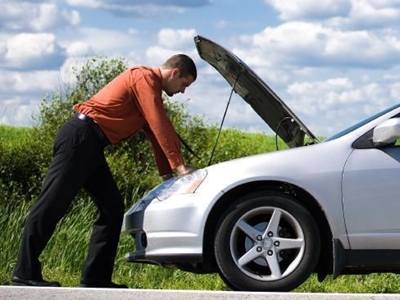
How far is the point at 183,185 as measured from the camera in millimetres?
7227

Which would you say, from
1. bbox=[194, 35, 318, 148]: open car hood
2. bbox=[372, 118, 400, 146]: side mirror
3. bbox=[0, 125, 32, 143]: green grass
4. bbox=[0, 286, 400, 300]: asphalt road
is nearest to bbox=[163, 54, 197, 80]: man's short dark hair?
bbox=[194, 35, 318, 148]: open car hood

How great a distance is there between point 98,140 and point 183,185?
79 centimetres

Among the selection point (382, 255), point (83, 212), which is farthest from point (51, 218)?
point (83, 212)

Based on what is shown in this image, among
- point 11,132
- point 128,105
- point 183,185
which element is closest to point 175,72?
point 128,105

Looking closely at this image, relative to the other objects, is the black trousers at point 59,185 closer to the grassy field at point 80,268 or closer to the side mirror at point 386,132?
the grassy field at point 80,268

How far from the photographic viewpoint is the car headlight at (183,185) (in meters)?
7.15

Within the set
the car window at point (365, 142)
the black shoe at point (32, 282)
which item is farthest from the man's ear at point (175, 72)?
the black shoe at point (32, 282)

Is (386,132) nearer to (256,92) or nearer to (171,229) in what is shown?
(256,92)

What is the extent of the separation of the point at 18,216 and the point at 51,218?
4390 millimetres

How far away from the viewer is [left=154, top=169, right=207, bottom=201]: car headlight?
7.15m

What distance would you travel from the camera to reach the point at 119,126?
25.1 feet

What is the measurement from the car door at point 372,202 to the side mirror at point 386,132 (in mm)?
139

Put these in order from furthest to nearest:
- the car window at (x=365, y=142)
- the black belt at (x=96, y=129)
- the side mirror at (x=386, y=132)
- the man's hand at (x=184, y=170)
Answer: the black belt at (x=96, y=129) < the man's hand at (x=184, y=170) < the car window at (x=365, y=142) < the side mirror at (x=386, y=132)

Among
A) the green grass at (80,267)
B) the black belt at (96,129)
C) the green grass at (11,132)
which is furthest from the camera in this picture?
the green grass at (11,132)
